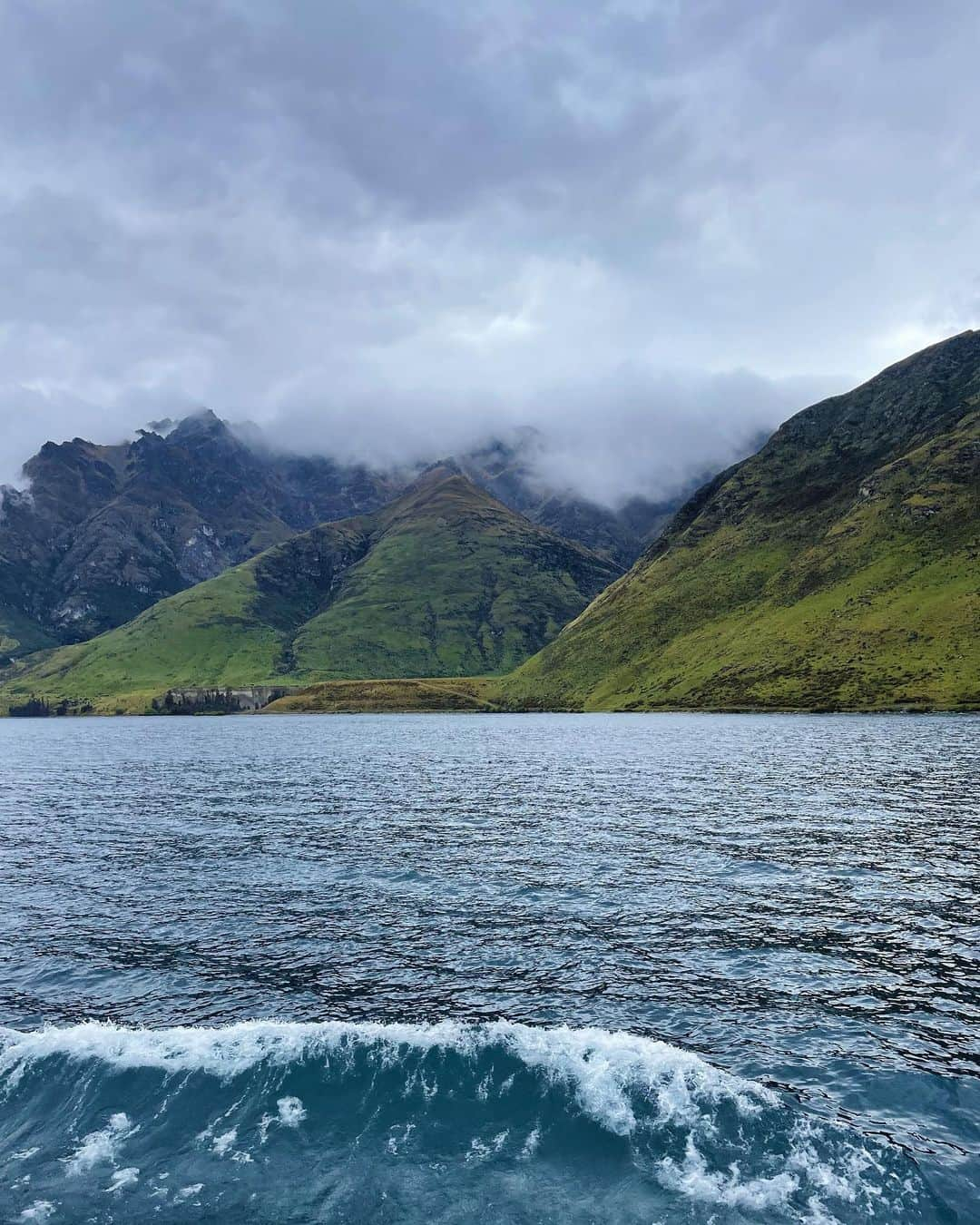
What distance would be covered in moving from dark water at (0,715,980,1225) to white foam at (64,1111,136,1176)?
3.3 inches

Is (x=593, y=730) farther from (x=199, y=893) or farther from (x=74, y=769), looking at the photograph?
(x=199, y=893)

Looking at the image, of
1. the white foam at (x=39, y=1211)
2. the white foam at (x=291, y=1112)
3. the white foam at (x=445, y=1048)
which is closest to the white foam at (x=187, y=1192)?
the white foam at (x=39, y=1211)

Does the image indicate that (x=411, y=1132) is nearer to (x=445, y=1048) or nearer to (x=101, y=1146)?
(x=445, y=1048)

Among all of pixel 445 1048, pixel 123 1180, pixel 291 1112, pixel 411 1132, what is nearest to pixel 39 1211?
pixel 123 1180

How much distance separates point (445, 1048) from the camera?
24.9 meters

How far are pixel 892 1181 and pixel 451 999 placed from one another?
15391 mm

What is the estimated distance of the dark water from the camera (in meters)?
18.5

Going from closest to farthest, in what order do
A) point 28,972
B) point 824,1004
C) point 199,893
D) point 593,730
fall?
point 824,1004 → point 28,972 → point 199,893 → point 593,730

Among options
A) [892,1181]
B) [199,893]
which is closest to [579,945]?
[892,1181]

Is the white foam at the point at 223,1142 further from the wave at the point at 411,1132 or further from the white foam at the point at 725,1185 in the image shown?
the white foam at the point at 725,1185

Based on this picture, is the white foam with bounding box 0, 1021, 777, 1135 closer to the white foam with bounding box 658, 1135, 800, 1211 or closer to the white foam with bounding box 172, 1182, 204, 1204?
the white foam with bounding box 658, 1135, 800, 1211

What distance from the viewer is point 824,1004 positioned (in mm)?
27828

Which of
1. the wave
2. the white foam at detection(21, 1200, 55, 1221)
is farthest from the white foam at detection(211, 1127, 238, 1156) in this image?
the white foam at detection(21, 1200, 55, 1221)

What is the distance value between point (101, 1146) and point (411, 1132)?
8258 mm
